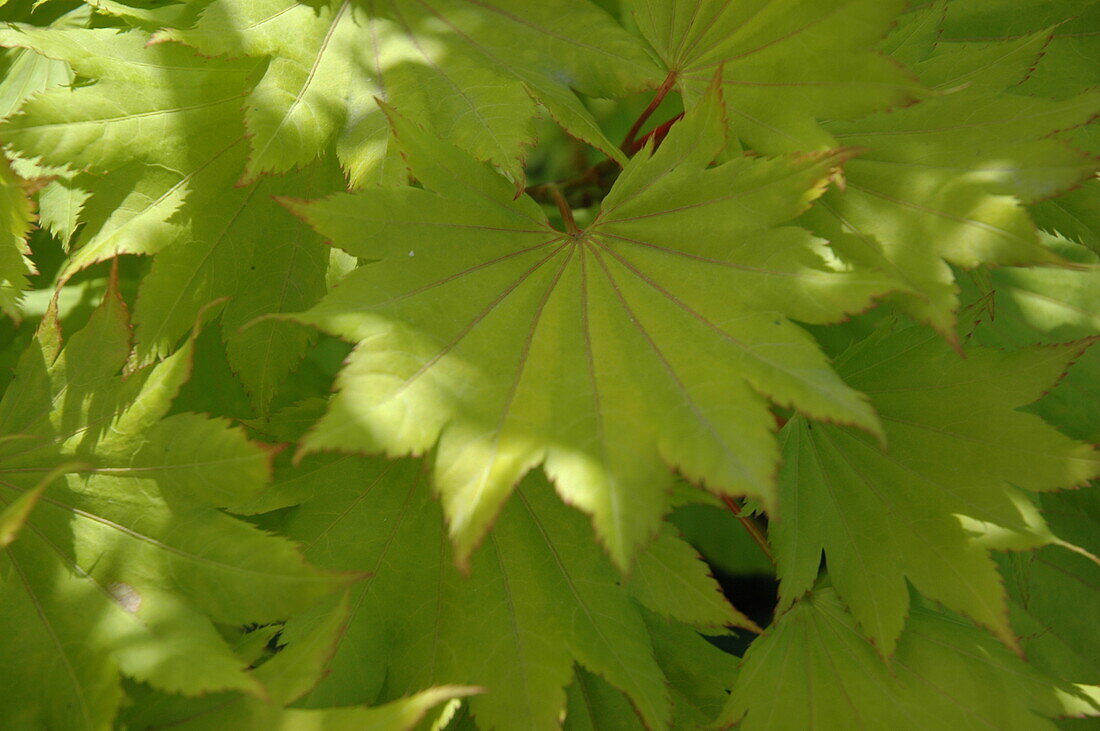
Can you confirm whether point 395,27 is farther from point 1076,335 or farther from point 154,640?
point 1076,335

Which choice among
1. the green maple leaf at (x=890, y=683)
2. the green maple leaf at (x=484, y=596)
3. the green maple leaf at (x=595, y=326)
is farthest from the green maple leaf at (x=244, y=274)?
the green maple leaf at (x=890, y=683)

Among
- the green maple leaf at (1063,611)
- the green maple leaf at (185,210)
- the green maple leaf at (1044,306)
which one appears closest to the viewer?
the green maple leaf at (185,210)

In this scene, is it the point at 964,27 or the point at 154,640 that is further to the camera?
the point at 964,27

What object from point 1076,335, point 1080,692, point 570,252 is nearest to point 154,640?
point 570,252

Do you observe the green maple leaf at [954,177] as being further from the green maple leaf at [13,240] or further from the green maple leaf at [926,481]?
the green maple leaf at [13,240]

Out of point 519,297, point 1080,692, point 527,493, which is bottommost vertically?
point 1080,692

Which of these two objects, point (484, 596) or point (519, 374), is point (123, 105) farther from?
point (484, 596)
